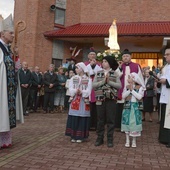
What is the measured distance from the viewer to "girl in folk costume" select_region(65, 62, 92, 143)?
650 centimetres

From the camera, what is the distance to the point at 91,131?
8.23 metres

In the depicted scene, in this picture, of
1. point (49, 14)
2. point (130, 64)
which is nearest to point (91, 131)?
point (130, 64)

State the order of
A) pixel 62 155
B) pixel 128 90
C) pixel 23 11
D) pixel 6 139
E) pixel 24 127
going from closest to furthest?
pixel 62 155 → pixel 6 139 → pixel 128 90 → pixel 24 127 → pixel 23 11

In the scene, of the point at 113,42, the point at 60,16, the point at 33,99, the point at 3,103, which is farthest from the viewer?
the point at 60,16

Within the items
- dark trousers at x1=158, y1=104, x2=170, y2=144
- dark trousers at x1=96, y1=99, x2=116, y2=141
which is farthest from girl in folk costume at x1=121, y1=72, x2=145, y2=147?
dark trousers at x1=158, y1=104, x2=170, y2=144

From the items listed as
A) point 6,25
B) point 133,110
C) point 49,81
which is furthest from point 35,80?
point 133,110

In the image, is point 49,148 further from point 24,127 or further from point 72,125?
point 24,127

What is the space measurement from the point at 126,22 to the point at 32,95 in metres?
10.7

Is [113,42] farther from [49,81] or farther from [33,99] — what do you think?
[33,99]

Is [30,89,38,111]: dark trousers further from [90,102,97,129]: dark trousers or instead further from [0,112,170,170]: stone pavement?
[0,112,170,170]: stone pavement

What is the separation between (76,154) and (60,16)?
1665 cm

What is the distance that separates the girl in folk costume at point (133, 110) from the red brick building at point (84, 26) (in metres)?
11.9

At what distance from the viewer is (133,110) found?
634 cm

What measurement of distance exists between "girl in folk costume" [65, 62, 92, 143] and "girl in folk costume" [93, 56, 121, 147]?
1.32 ft
